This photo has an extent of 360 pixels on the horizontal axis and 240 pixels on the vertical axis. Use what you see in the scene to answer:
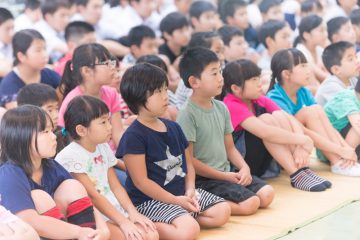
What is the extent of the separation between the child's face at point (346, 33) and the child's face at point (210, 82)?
250 cm

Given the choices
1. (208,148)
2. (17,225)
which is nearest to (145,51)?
(208,148)

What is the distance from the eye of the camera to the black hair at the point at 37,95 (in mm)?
3400

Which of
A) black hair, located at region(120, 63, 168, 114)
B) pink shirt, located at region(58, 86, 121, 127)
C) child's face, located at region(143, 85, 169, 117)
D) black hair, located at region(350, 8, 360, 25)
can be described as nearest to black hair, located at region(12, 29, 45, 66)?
pink shirt, located at region(58, 86, 121, 127)

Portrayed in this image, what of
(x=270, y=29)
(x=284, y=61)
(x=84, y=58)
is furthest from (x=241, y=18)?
(x=84, y=58)

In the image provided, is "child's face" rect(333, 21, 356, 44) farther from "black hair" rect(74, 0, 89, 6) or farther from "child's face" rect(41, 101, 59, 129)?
"child's face" rect(41, 101, 59, 129)

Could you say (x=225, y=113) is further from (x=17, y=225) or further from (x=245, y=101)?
(x=17, y=225)

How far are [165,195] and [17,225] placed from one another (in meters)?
0.79

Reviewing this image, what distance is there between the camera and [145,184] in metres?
3.11

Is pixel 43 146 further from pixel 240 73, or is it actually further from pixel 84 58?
pixel 240 73

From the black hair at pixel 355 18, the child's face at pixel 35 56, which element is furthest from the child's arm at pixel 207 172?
the black hair at pixel 355 18

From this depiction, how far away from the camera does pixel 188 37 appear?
5.68 metres

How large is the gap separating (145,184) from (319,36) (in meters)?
3.10

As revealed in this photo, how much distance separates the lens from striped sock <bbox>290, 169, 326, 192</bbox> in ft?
12.3

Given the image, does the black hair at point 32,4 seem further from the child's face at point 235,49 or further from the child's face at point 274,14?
the child's face at point 274,14
